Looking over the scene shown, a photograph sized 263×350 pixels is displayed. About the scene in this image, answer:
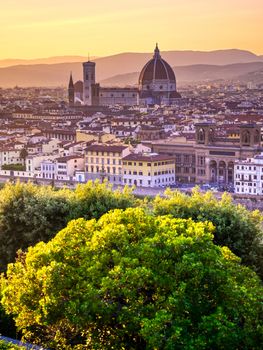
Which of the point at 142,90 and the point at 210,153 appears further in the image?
the point at 142,90

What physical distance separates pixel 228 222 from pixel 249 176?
28.7m

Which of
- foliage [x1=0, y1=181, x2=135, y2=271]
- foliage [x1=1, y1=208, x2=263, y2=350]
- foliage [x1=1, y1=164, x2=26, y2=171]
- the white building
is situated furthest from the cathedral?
foliage [x1=1, y1=208, x2=263, y2=350]

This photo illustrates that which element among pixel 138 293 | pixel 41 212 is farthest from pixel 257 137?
pixel 138 293

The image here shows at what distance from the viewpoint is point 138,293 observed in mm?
14031

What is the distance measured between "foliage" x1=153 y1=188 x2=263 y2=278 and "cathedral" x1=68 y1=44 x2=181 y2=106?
395 ft

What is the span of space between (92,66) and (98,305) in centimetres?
13833

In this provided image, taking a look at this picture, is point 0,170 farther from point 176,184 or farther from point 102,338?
point 102,338

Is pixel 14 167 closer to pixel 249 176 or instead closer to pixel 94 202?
pixel 249 176

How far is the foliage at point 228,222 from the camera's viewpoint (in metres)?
21.4

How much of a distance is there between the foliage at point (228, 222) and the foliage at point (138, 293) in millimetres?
6165

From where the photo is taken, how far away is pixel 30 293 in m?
14.7

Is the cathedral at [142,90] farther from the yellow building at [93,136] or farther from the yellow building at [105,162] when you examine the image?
the yellow building at [105,162]

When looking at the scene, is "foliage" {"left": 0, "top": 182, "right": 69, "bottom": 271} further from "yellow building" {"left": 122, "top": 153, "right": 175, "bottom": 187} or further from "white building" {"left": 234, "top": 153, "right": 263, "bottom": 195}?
"yellow building" {"left": 122, "top": 153, "right": 175, "bottom": 187}

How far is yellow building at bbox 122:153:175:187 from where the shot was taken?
53781mm
